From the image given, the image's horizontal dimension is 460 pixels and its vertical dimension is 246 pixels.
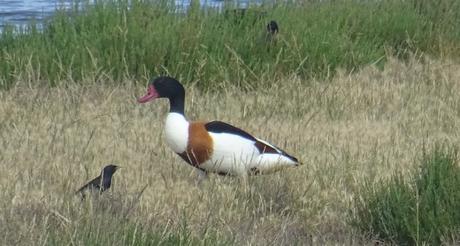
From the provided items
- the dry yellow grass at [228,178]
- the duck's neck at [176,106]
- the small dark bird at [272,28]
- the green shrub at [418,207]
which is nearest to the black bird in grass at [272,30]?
the small dark bird at [272,28]

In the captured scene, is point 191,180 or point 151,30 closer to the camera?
point 191,180

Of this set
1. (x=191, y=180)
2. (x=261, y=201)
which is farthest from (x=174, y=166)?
(x=261, y=201)

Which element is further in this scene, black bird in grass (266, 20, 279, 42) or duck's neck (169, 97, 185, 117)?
black bird in grass (266, 20, 279, 42)

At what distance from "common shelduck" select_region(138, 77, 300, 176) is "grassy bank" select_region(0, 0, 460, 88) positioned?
295 cm

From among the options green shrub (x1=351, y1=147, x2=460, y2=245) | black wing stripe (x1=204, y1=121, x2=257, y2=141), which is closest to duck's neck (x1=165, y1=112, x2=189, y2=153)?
black wing stripe (x1=204, y1=121, x2=257, y2=141)

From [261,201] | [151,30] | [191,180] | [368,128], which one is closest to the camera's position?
[261,201]

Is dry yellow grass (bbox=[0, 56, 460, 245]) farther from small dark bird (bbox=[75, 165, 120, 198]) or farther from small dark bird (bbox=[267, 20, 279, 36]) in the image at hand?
small dark bird (bbox=[267, 20, 279, 36])

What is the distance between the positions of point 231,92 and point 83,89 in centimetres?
128

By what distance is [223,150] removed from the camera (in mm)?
7113

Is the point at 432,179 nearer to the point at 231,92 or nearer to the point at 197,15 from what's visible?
the point at 231,92

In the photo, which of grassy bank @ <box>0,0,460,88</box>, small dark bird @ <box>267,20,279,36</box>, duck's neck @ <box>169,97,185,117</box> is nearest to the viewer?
duck's neck @ <box>169,97,185,117</box>

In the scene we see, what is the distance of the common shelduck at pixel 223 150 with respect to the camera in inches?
280

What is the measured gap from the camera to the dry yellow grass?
591 centimetres

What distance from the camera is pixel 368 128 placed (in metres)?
8.85
